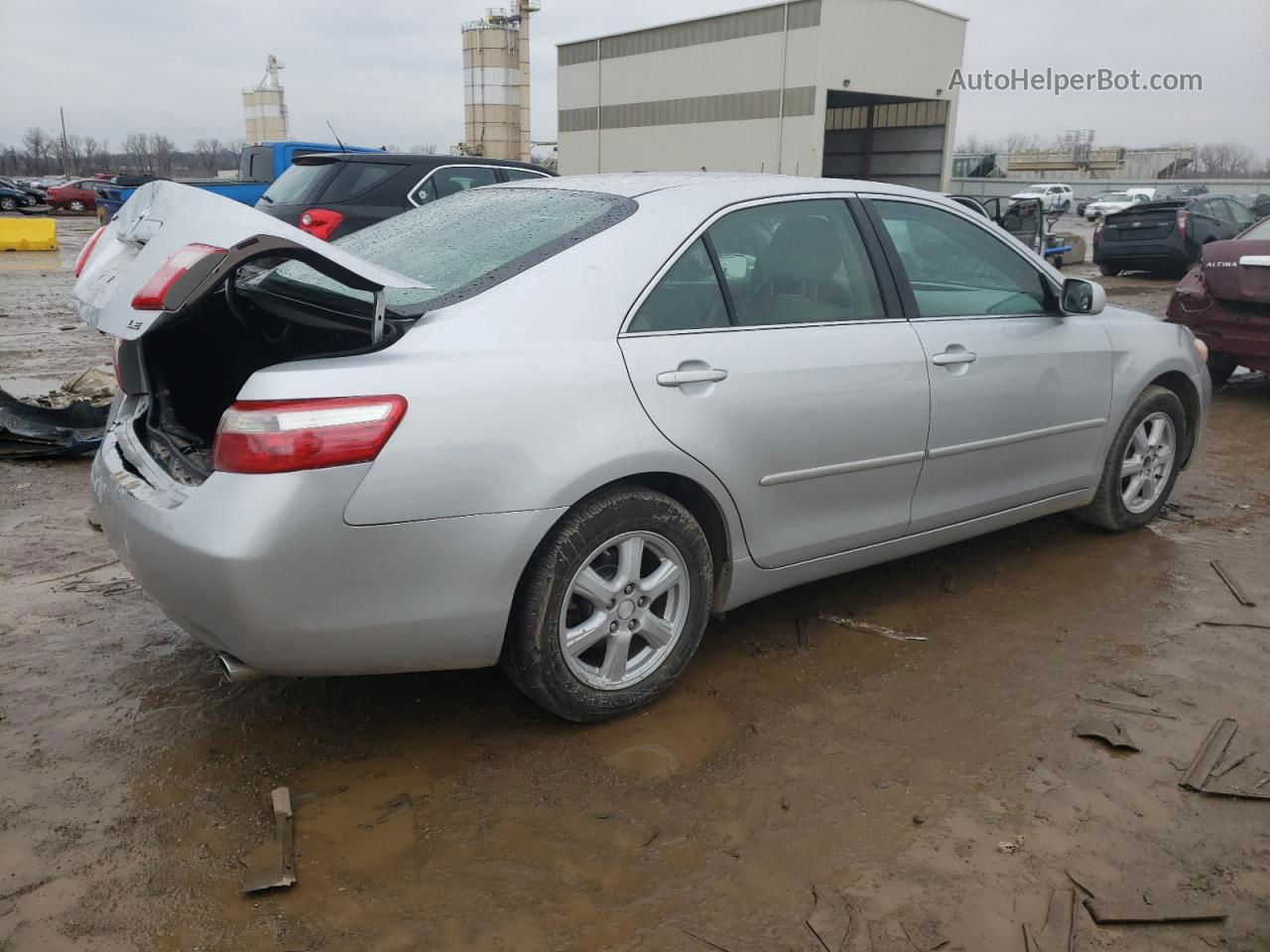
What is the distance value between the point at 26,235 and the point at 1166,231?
72.8 feet

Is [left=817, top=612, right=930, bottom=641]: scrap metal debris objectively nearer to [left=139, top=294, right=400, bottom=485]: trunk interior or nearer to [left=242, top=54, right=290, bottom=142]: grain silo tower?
[left=139, top=294, right=400, bottom=485]: trunk interior

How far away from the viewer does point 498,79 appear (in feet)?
170

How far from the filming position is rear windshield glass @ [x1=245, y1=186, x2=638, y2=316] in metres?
2.94

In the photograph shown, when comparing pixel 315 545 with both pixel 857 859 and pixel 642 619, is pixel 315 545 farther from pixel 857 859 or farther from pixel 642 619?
pixel 857 859

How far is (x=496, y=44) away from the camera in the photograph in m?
51.5

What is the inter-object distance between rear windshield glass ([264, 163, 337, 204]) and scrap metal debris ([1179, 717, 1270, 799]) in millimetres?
8238

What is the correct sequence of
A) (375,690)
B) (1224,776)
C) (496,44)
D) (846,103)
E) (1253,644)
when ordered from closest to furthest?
(1224,776)
(375,690)
(1253,644)
(846,103)
(496,44)

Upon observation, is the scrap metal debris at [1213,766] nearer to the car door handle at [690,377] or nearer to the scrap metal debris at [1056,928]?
the scrap metal debris at [1056,928]

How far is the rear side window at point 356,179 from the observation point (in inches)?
359

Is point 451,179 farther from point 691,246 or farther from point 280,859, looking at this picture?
point 280,859

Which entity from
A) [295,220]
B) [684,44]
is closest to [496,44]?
[684,44]

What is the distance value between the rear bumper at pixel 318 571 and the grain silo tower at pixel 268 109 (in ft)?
272

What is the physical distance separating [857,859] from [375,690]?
1597 millimetres

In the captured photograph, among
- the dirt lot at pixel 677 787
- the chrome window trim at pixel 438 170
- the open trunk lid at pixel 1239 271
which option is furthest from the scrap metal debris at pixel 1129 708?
the chrome window trim at pixel 438 170
